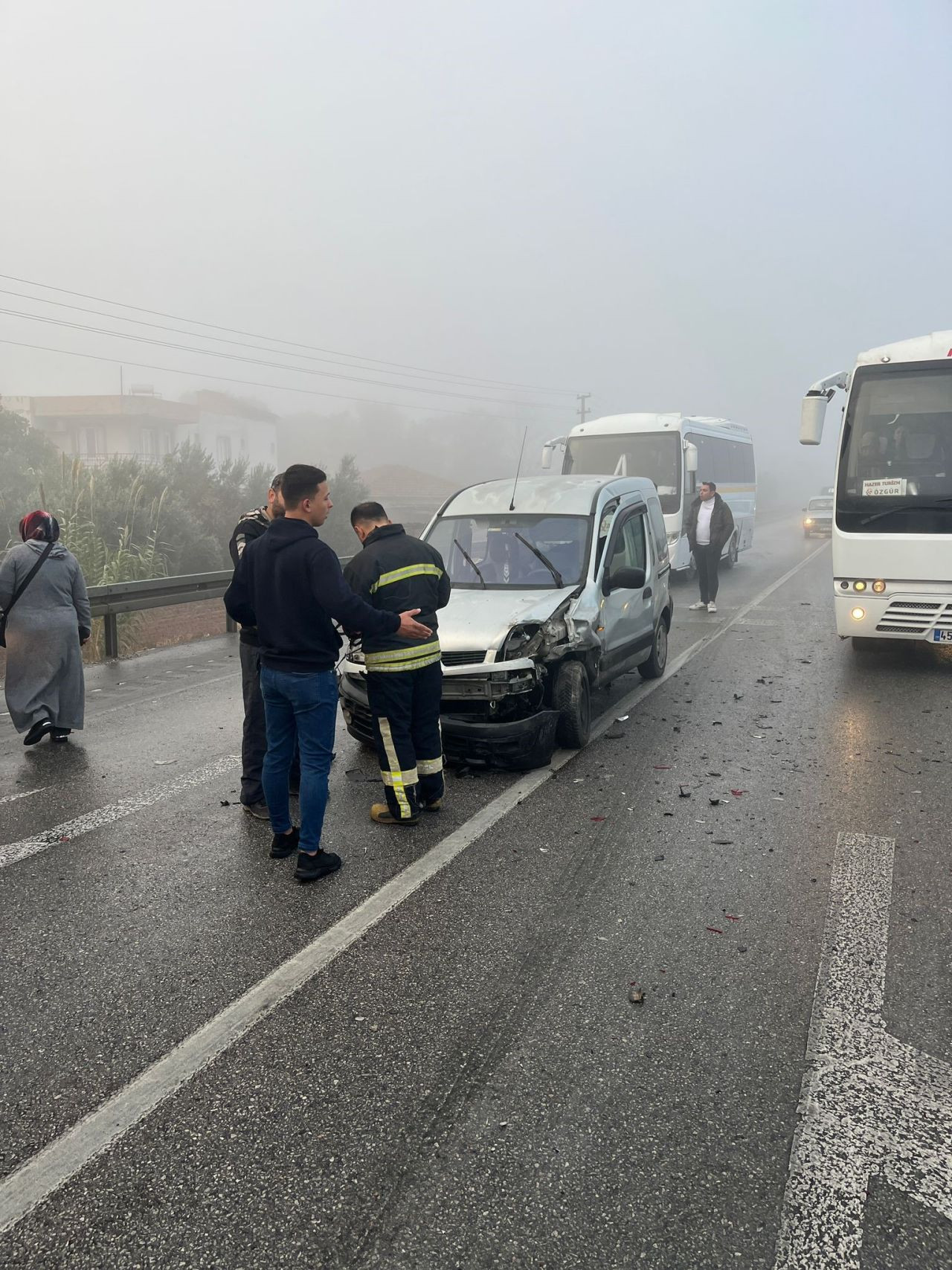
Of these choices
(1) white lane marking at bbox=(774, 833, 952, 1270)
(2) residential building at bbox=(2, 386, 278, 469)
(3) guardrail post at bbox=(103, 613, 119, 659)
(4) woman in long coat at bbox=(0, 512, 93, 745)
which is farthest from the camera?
(2) residential building at bbox=(2, 386, 278, 469)

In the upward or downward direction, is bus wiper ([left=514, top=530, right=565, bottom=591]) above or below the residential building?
→ below

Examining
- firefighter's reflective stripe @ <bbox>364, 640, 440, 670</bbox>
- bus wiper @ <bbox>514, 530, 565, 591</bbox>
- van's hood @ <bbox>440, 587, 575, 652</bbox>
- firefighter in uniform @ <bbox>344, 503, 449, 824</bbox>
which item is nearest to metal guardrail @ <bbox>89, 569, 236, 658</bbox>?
bus wiper @ <bbox>514, 530, 565, 591</bbox>

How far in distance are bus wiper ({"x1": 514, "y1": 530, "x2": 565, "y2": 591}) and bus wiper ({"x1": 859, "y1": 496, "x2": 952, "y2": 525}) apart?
385 cm

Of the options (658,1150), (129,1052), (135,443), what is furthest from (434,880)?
(135,443)

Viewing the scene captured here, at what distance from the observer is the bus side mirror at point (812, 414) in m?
10.5

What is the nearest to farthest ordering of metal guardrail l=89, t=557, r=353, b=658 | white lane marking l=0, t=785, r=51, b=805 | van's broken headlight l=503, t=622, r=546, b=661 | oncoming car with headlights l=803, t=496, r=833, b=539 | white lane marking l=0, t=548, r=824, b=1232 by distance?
white lane marking l=0, t=548, r=824, b=1232 < white lane marking l=0, t=785, r=51, b=805 < van's broken headlight l=503, t=622, r=546, b=661 < metal guardrail l=89, t=557, r=353, b=658 < oncoming car with headlights l=803, t=496, r=833, b=539

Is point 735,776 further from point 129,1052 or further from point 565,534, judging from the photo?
point 129,1052

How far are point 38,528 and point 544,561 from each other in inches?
154

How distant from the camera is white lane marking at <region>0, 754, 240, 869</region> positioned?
5160mm

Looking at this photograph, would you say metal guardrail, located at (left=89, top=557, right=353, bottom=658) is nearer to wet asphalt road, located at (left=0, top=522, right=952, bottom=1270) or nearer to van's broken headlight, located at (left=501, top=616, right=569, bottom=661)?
wet asphalt road, located at (left=0, top=522, right=952, bottom=1270)

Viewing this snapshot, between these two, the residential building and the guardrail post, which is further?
the residential building

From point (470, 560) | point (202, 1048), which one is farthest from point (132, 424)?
point (202, 1048)

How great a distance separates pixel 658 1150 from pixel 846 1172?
1.65 ft

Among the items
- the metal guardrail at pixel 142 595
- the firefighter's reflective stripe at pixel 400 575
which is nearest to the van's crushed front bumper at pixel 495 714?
the firefighter's reflective stripe at pixel 400 575
